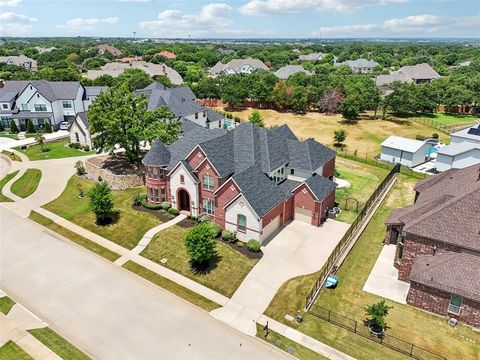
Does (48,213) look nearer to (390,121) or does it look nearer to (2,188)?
(2,188)

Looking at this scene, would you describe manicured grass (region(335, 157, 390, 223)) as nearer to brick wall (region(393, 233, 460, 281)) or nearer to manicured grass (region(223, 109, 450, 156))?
manicured grass (region(223, 109, 450, 156))

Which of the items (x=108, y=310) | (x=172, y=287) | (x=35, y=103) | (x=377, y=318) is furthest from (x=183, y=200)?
(x=35, y=103)

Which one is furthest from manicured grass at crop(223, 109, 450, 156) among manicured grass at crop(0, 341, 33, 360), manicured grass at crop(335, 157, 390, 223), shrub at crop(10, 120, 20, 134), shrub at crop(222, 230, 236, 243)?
manicured grass at crop(0, 341, 33, 360)

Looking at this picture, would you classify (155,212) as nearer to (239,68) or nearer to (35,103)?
(35,103)

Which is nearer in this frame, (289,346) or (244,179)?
(289,346)

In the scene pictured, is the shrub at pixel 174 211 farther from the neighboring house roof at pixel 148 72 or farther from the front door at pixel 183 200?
the neighboring house roof at pixel 148 72

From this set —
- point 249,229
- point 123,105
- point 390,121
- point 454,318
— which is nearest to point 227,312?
point 249,229
